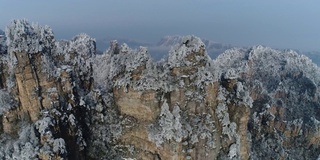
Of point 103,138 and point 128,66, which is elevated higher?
point 128,66

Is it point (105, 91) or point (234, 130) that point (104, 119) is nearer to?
point (105, 91)

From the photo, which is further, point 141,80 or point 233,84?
point 233,84

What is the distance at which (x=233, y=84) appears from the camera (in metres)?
52.6

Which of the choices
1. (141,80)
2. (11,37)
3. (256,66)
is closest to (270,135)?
(141,80)

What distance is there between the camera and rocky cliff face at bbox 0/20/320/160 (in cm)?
4559

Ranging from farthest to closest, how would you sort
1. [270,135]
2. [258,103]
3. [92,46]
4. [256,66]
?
1. [256,66]
2. [92,46]
3. [258,103]
4. [270,135]

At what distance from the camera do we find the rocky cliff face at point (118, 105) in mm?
45594

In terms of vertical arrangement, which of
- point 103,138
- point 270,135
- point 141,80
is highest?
point 141,80

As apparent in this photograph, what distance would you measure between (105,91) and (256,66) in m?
50.2

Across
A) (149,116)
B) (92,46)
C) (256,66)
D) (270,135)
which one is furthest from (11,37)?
(256,66)

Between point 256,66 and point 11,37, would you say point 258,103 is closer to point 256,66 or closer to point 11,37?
point 256,66

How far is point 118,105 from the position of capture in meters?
50.9

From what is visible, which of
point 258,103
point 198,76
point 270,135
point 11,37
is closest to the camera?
point 11,37

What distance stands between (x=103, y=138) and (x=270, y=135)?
2789 centimetres
